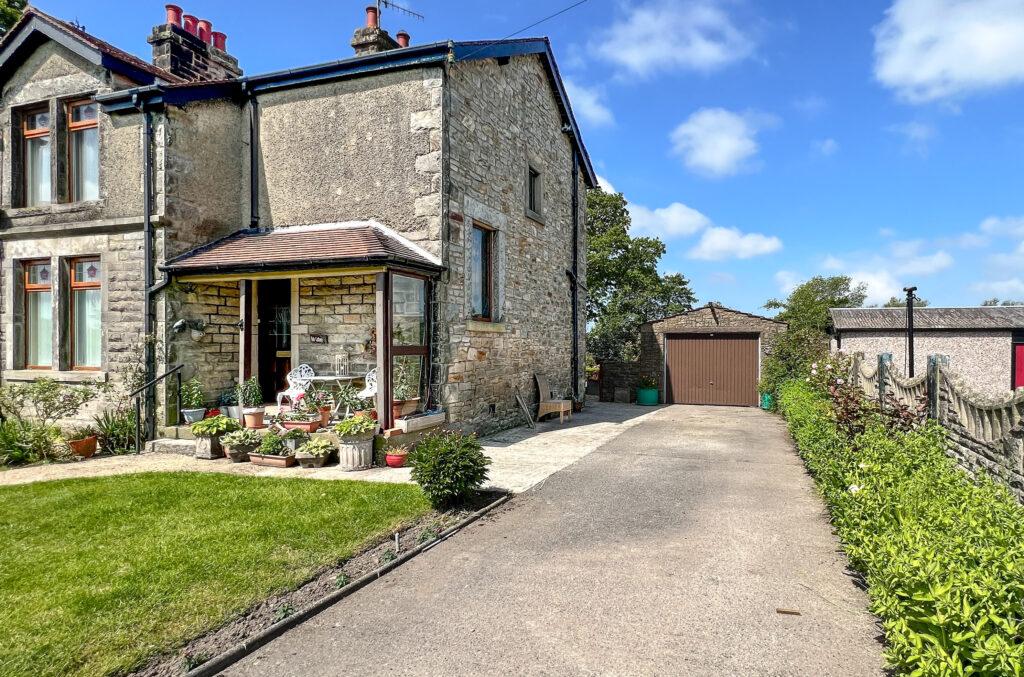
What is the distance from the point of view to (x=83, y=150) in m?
10.1

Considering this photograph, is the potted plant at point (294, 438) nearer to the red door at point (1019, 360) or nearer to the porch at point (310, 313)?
the porch at point (310, 313)

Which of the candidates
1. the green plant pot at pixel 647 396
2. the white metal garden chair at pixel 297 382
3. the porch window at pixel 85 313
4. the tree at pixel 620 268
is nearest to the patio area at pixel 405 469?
the white metal garden chair at pixel 297 382

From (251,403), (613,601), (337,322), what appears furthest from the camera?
(337,322)

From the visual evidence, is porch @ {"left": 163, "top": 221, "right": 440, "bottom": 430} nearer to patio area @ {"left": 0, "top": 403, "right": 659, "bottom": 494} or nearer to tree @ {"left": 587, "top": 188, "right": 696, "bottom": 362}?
patio area @ {"left": 0, "top": 403, "right": 659, "bottom": 494}

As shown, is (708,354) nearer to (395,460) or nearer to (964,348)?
(964,348)

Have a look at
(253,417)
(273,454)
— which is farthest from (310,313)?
(273,454)

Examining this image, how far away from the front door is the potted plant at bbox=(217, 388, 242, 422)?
50 centimetres

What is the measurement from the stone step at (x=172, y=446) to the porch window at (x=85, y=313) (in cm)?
213

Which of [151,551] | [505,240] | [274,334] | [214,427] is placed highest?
[505,240]

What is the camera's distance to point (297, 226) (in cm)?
995

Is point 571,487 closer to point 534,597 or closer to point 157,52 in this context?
→ point 534,597

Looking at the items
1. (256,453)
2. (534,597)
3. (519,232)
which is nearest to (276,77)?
(519,232)

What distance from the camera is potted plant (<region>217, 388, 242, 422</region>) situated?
31.2ft

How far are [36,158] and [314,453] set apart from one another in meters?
8.43
